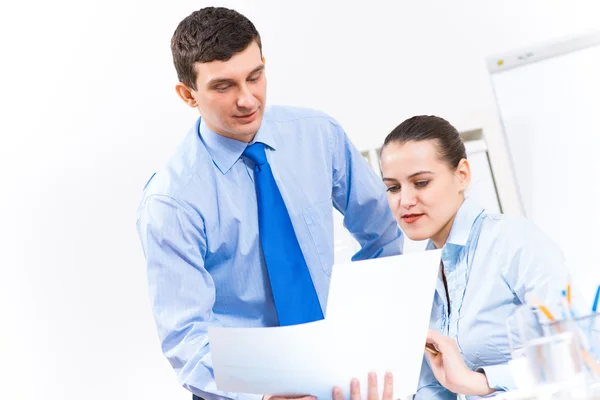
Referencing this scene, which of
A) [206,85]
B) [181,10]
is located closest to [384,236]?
[206,85]

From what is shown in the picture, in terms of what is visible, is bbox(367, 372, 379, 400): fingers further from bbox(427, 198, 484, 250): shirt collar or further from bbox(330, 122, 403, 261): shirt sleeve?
bbox(330, 122, 403, 261): shirt sleeve

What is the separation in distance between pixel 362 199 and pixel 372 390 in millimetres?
747

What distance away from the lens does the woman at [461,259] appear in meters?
1.25

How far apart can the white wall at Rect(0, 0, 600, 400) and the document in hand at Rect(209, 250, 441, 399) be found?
5.81 ft

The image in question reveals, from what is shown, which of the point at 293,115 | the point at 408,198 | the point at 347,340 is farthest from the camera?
the point at 293,115

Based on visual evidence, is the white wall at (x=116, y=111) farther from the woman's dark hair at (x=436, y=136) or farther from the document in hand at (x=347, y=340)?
the document in hand at (x=347, y=340)

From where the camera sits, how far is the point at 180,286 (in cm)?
140

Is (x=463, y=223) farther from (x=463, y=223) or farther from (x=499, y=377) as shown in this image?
(x=499, y=377)

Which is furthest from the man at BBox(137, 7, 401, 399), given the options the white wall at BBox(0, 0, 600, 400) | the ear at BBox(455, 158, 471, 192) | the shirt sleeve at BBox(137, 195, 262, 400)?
the white wall at BBox(0, 0, 600, 400)

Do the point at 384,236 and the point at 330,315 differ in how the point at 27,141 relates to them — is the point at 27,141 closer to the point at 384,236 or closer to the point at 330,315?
the point at 384,236

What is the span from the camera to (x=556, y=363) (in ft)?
2.74

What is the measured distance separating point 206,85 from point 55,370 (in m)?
1.85

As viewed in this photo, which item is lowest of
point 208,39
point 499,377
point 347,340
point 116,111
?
point 499,377

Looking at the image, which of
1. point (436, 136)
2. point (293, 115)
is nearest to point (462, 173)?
point (436, 136)
